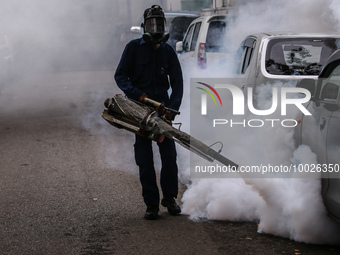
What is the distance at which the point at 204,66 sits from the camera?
36.5ft

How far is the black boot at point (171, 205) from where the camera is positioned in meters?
5.35

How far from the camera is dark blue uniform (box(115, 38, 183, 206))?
529 centimetres

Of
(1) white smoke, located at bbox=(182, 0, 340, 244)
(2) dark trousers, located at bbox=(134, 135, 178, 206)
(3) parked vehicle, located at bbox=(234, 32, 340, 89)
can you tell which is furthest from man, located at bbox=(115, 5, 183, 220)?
(3) parked vehicle, located at bbox=(234, 32, 340, 89)

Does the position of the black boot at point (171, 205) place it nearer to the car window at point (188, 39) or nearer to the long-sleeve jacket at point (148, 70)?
the long-sleeve jacket at point (148, 70)

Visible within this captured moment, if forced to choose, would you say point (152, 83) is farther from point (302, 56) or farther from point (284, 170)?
point (302, 56)

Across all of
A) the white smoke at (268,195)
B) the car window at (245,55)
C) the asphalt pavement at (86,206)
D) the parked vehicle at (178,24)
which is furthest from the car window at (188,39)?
the white smoke at (268,195)

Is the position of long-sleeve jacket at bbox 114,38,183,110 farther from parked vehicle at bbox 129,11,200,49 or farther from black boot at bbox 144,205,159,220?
parked vehicle at bbox 129,11,200,49

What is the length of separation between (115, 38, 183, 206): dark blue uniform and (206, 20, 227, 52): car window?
246 inches

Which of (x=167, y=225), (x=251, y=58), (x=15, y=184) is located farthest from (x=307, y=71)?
(x=15, y=184)

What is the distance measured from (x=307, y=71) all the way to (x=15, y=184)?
11.3 ft

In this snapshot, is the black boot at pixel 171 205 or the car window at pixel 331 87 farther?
the black boot at pixel 171 205

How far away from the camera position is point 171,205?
211 inches

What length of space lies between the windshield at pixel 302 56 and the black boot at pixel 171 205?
2.05 meters

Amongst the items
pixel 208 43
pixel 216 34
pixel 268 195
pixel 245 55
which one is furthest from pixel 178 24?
pixel 268 195
